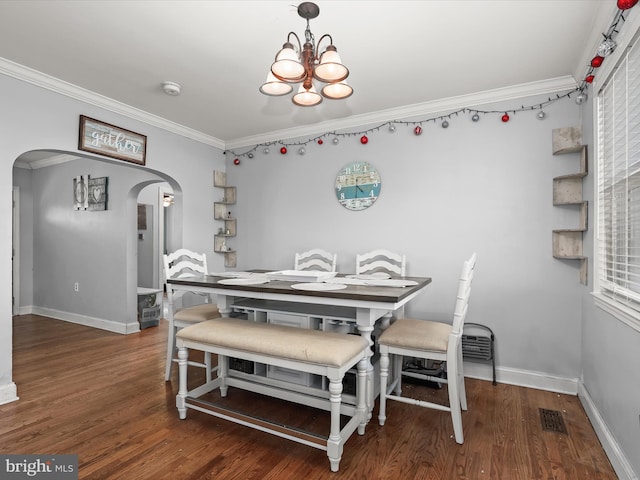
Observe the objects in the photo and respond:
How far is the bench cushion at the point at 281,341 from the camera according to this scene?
5.85 ft

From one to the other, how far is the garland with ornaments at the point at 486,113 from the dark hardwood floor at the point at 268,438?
2.12 meters

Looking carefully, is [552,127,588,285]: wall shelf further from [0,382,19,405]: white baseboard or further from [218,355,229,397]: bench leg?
[0,382,19,405]: white baseboard

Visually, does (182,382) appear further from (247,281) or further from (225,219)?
(225,219)

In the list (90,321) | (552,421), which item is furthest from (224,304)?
(90,321)

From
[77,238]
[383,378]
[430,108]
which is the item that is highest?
[430,108]

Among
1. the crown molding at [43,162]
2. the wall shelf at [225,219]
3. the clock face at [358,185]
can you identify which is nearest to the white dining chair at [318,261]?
the clock face at [358,185]

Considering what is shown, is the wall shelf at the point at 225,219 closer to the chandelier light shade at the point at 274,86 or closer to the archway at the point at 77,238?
the archway at the point at 77,238

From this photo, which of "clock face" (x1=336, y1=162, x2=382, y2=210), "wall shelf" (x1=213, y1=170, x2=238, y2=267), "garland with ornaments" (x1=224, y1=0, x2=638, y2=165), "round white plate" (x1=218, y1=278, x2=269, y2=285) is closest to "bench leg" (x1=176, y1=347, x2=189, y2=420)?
"round white plate" (x1=218, y1=278, x2=269, y2=285)

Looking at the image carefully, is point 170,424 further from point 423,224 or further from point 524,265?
point 524,265

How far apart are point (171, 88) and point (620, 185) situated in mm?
3055

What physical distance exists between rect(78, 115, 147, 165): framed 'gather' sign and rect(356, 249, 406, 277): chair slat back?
7.50 feet

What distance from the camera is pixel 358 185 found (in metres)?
3.51

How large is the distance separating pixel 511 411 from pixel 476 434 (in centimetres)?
46

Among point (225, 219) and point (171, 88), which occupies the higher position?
point (171, 88)
